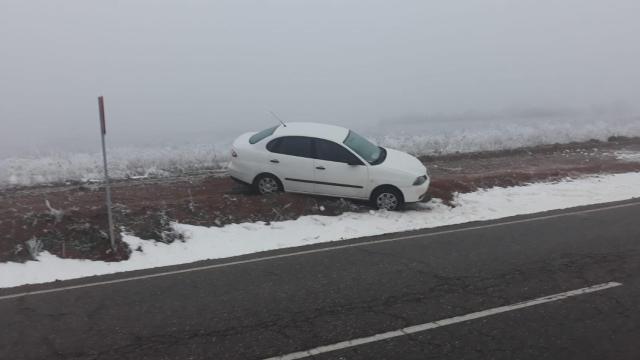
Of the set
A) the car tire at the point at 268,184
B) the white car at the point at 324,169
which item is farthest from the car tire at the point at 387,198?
the car tire at the point at 268,184

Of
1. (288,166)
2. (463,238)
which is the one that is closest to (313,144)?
(288,166)

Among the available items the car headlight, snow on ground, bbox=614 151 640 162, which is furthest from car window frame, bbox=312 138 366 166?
snow on ground, bbox=614 151 640 162

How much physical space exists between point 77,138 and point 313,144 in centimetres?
1447

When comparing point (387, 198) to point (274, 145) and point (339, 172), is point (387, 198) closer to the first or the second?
point (339, 172)

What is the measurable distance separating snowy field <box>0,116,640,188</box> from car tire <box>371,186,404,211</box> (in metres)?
6.70

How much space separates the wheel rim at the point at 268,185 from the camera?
39.8 feet

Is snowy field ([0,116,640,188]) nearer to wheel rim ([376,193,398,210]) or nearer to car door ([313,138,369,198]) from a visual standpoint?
car door ([313,138,369,198])

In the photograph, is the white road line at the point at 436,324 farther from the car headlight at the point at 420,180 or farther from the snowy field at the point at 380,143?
the snowy field at the point at 380,143

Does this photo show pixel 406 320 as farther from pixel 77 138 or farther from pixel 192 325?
pixel 77 138

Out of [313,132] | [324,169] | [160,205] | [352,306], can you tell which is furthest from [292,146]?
[352,306]

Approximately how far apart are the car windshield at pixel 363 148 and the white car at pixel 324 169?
0.09 ft

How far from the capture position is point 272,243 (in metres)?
9.59

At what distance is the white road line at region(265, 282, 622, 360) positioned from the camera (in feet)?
18.3

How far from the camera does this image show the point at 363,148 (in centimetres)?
A: 1236
